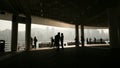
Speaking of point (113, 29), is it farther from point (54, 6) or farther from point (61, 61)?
point (61, 61)

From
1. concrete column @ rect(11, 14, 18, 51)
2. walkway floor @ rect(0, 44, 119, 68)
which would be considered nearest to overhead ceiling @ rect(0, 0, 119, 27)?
concrete column @ rect(11, 14, 18, 51)

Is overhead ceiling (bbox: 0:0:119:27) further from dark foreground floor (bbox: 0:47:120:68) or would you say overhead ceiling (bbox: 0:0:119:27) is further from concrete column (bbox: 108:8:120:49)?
dark foreground floor (bbox: 0:47:120:68)

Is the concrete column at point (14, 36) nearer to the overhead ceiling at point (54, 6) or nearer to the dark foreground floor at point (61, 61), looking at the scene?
the overhead ceiling at point (54, 6)

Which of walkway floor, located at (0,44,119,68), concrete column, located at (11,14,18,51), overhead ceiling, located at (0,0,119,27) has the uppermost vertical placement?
overhead ceiling, located at (0,0,119,27)

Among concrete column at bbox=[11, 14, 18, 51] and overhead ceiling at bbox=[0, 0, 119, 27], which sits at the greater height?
overhead ceiling at bbox=[0, 0, 119, 27]

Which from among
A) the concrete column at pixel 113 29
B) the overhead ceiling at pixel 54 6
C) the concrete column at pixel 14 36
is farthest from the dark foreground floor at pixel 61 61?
the concrete column at pixel 113 29

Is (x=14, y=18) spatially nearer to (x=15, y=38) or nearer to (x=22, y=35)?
(x=15, y=38)

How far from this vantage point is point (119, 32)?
12.1 m

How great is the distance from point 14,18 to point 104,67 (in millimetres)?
10531

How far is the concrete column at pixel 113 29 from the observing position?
12.2 metres

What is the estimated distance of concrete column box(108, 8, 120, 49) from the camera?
12.2 m

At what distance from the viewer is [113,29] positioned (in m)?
12.5

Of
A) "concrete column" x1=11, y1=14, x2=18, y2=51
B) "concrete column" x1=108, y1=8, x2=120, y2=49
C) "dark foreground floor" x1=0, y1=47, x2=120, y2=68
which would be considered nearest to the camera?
"dark foreground floor" x1=0, y1=47, x2=120, y2=68

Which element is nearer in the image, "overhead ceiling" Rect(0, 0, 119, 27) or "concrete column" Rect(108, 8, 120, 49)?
"overhead ceiling" Rect(0, 0, 119, 27)
